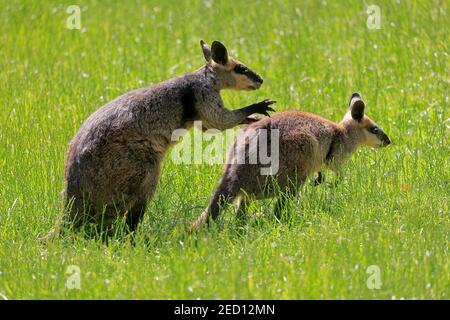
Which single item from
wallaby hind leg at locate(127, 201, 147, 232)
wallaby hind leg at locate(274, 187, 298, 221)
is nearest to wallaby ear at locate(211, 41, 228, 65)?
wallaby hind leg at locate(274, 187, 298, 221)

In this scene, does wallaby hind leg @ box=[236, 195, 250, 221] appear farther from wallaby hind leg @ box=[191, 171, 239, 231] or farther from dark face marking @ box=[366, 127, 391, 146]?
dark face marking @ box=[366, 127, 391, 146]

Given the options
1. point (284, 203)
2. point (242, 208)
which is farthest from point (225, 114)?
point (284, 203)

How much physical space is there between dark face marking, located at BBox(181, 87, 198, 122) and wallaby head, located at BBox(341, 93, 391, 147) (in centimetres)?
152

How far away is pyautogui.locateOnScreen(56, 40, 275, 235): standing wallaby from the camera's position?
24.6 feet

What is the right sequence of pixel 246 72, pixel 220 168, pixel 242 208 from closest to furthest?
pixel 242 208 < pixel 246 72 < pixel 220 168

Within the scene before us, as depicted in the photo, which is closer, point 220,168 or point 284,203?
point 284,203

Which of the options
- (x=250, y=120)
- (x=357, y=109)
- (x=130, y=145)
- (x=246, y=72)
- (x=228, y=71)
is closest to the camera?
(x=130, y=145)

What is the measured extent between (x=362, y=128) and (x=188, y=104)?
1758mm

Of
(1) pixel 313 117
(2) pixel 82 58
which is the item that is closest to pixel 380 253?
(1) pixel 313 117

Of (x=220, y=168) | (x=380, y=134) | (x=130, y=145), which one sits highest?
(x=380, y=134)

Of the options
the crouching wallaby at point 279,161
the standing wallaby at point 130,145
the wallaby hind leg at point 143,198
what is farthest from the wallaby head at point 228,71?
the wallaby hind leg at point 143,198

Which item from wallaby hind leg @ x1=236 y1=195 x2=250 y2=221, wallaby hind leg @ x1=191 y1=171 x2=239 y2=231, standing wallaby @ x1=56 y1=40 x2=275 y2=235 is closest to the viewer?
standing wallaby @ x1=56 y1=40 x2=275 y2=235

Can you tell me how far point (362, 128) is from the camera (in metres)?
8.87

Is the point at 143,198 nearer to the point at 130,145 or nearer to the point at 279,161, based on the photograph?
the point at 130,145
